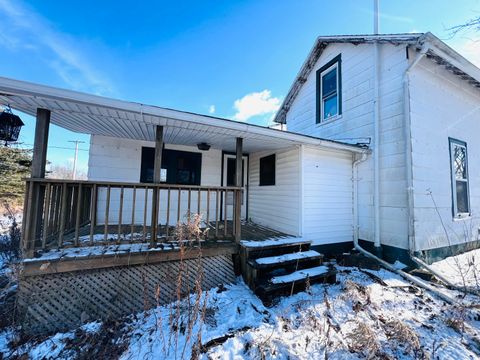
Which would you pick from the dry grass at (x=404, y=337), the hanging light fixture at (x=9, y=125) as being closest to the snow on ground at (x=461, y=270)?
the dry grass at (x=404, y=337)

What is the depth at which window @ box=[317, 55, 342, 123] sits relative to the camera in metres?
6.36

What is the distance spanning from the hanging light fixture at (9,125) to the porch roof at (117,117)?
269 millimetres

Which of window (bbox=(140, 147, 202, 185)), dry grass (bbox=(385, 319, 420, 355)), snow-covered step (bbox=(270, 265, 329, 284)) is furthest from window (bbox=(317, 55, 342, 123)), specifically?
dry grass (bbox=(385, 319, 420, 355))

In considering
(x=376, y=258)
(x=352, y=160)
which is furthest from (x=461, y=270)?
(x=352, y=160)

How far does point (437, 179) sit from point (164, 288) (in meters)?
6.39

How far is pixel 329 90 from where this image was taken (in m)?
6.72

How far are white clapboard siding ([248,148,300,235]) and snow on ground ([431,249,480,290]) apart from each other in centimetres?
294

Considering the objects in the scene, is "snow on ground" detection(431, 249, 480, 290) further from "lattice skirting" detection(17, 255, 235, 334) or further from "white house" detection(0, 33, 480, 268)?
"lattice skirting" detection(17, 255, 235, 334)

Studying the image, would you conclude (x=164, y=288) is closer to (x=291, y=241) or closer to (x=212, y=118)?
(x=291, y=241)

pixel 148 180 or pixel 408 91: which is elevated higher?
pixel 408 91

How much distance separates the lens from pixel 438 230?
4.79m

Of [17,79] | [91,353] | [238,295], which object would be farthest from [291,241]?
[17,79]

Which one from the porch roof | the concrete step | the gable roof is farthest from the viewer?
the gable roof

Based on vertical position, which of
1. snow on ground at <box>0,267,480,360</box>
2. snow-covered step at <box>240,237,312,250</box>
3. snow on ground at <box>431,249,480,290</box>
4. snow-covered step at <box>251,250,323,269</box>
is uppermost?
snow-covered step at <box>240,237,312,250</box>
